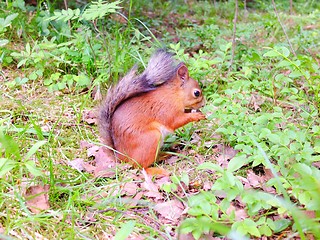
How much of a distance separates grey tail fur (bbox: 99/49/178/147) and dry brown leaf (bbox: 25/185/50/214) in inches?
25.2

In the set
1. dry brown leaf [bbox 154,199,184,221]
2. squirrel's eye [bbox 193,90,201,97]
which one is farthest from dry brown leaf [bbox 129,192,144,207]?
squirrel's eye [bbox 193,90,201,97]

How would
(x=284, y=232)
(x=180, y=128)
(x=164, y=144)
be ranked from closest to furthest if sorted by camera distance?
(x=284, y=232) → (x=164, y=144) → (x=180, y=128)

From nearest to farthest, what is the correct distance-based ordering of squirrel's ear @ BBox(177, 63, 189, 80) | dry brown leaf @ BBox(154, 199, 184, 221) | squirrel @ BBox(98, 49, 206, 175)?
1. dry brown leaf @ BBox(154, 199, 184, 221)
2. squirrel @ BBox(98, 49, 206, 175)
3. squirrel's ear @ BBox(177, 63, 189, 80)

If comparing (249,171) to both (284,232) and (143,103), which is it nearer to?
(284,232)

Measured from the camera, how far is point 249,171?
2775 mm

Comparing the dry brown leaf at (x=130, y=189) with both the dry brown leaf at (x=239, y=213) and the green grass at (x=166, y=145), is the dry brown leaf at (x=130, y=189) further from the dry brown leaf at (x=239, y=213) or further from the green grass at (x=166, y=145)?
the dry brown leaf at (x=239, y=213)

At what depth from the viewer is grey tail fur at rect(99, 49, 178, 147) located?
2.95m

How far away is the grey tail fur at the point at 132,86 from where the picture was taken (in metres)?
2.95

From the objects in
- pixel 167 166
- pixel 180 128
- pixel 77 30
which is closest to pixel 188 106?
pixel 180 128

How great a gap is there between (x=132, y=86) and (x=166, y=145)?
545mm

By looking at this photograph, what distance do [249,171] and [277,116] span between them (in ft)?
1.33

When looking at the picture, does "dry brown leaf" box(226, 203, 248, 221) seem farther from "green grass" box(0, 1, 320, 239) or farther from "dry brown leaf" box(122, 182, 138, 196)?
"dry brown leaf" box(122, 182, 138, 196)

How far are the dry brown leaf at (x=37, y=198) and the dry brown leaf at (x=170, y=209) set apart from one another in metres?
0.63

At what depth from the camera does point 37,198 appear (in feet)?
7.89
